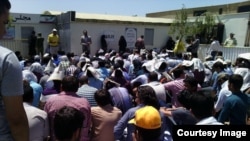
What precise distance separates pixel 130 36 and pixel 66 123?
63.0 feet

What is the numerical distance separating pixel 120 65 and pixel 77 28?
35.6 feet

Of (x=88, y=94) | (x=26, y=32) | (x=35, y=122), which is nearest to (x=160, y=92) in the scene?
(x=88, y=94)

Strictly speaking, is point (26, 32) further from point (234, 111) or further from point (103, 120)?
point (234, 111)

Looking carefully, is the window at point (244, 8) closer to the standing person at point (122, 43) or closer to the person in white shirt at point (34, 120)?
the standing person at point (122, 43)

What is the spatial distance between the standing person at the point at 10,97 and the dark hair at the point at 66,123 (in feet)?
0.80

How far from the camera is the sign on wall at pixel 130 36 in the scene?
21172 millimetres

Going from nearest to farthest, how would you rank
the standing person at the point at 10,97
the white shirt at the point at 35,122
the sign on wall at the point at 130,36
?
1. the standing person at the point at 10,97
2. the white shirt at the point at 35,122
3. the sign on wall at the point at 130,36

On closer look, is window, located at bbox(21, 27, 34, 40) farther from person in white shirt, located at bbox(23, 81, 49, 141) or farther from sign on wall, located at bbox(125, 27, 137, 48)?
person in white shirt, located at bbox(23, 81, 49, 141)

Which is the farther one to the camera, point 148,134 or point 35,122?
point 35,122

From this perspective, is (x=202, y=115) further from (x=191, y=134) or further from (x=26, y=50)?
(x=26, y=50)

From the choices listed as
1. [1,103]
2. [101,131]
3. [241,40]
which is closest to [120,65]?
[101,131]

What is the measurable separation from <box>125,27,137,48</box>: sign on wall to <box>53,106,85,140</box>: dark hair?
745 inches

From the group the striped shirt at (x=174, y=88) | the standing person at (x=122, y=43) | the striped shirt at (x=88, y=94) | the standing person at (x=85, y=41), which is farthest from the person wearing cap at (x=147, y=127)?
the standing person at (x=122, y=43)

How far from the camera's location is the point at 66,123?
2.29 m
